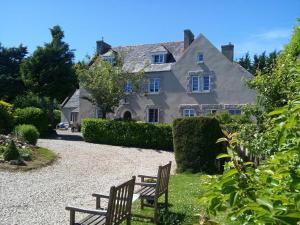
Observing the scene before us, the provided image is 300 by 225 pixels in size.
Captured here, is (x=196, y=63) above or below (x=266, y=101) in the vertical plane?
above

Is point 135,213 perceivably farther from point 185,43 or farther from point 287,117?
point 185,43

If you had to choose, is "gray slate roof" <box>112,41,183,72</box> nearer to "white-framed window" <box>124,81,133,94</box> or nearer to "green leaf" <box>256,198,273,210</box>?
"white-framed window" <box>124,81,133,94</box>

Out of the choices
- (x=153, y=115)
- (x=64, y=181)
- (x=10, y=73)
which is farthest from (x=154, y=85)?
(x=64, y=181)

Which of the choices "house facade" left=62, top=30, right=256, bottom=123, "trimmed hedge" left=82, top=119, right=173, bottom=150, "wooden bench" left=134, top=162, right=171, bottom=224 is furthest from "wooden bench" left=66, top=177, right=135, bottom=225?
"house facade" left=62, top=30, right=256, bottom=123

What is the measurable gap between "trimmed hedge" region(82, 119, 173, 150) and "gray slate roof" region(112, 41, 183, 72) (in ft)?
35.4

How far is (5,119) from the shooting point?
2525cm

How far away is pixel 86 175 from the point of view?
14.9 meters

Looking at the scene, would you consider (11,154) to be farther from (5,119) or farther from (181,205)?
(5,119)

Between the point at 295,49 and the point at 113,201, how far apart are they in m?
4.04

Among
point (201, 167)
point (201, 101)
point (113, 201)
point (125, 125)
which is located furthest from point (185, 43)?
point (113, 201)

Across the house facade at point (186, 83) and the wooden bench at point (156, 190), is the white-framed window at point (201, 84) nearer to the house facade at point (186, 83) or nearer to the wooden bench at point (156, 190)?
the house facade at point (186, 83)

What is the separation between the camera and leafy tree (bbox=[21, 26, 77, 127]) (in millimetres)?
36125

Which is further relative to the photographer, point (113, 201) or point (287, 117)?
point (113, 201)

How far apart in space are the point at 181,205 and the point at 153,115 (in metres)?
27.6
